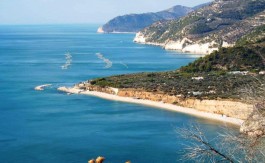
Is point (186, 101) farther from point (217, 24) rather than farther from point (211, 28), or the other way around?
point (217, 24)

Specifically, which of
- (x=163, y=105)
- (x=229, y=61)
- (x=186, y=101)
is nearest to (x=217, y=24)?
(x=229, y=61)

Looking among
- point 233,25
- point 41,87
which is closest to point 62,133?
point 41,87

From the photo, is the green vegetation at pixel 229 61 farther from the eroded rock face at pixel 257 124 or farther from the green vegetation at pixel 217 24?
the eroded rock face at pixel 257 124

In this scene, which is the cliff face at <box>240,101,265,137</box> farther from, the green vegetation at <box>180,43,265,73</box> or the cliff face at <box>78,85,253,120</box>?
the green vegetation at <box>180,43,265,73</box>

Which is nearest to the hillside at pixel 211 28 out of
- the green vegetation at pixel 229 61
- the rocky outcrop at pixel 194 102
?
the green vegetation at pixel 229 61

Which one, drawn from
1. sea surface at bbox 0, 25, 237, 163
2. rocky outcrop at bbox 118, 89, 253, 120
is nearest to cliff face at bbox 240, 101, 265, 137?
sea surface at bbox 0, 25, 237, 163

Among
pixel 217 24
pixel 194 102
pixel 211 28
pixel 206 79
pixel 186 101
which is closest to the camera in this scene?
pixel 194 102

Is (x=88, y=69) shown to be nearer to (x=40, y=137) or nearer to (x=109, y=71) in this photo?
(x=109, y=71)

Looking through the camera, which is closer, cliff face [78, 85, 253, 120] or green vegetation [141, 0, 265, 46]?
cliff face [78, 85, 253, 120]

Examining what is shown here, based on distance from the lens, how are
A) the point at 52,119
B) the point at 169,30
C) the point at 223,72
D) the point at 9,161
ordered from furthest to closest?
the point at 169,30 → the point at 223,72 → the point at 52,119 → the point at 9,161
